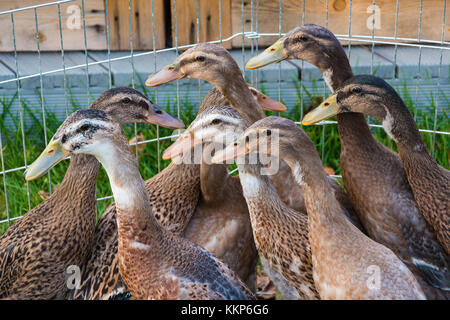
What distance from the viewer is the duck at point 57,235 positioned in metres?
2.68

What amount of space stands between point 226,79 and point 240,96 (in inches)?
4.2

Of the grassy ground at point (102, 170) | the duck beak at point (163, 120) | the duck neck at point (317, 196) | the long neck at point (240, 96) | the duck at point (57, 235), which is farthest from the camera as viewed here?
the grassy ground at point (102, 170)

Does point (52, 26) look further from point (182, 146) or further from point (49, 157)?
point (49, 157)

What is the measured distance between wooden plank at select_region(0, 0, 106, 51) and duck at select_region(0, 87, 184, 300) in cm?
184

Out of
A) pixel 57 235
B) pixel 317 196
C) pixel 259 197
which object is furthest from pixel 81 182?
pixel 317 196

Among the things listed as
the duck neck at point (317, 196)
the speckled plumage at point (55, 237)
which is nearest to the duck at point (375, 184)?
the duck neck at point (317, 196)

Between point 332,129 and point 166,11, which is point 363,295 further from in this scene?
point 166,11

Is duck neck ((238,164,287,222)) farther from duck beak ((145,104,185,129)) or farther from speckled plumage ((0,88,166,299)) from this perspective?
speckled plumage ((0,88,166,299))

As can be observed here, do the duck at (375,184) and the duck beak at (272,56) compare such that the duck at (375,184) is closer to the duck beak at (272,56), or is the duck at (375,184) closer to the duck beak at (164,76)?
the duck beak at (272,56)

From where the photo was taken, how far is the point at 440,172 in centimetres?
284

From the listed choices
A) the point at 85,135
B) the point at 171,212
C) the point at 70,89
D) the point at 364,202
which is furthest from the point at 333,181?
the point at 70,89

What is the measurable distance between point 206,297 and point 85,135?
0.71 metres

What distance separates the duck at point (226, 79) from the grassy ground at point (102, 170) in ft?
2.97

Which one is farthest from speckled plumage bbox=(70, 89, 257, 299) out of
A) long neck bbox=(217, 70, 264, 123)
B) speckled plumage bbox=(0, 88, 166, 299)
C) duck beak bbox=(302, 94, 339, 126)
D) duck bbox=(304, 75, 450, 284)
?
duck bbox=(304, 75, 450, 284)
